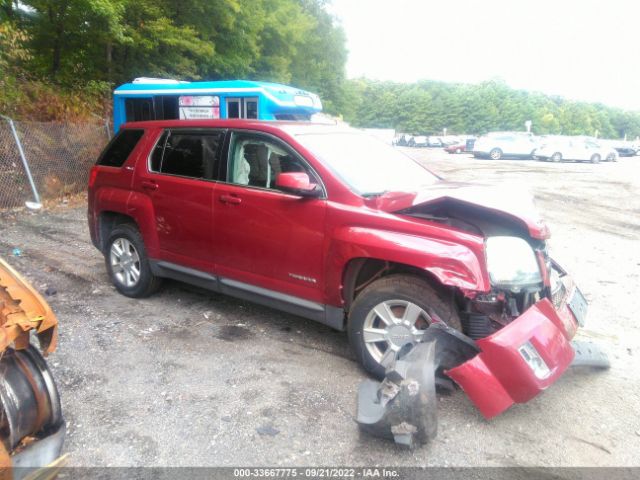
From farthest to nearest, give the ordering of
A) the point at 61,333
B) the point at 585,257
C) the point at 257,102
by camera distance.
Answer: the point at 257,102, the point at 585,257, the point at 61,333

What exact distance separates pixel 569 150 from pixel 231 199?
99.0ft

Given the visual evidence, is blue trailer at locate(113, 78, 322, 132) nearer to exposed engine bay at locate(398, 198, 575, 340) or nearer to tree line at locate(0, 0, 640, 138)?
tree line at locate(0, 0, 640, 138)

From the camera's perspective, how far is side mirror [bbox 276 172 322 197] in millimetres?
3750

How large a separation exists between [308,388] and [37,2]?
1207 cm

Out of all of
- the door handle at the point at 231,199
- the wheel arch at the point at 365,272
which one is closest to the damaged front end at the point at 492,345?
the wheel arch at the point at 365,272

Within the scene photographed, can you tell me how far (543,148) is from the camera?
98.8 ft

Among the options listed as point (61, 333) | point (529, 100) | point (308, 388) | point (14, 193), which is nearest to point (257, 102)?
point (14, 193)

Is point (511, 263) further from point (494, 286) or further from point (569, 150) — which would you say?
point (569, 150)

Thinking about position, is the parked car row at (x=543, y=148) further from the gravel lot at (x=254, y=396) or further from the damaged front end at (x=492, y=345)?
the damaged front end at (x=492, y=345)

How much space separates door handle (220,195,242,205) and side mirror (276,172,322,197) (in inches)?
21.7

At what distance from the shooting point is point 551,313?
3225 mm

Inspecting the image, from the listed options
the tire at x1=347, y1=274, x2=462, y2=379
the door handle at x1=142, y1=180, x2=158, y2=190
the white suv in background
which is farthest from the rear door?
the white suv in background

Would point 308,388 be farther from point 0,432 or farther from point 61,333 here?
point 61,333

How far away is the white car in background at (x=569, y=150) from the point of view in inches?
1179
